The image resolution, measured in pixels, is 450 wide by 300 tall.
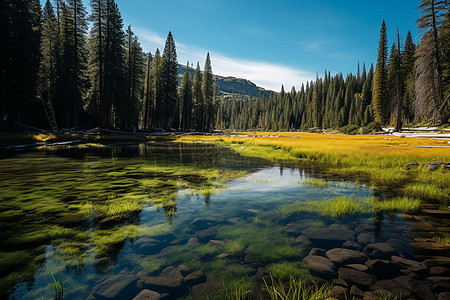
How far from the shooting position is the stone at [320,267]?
3.47 metres

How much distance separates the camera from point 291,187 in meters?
9.36

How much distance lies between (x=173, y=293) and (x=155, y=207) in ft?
13.1

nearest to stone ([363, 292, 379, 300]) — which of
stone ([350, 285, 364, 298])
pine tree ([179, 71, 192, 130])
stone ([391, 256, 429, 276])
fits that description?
stone ([350, 285, 364, 298])

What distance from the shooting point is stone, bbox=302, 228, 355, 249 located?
4500 millimetres

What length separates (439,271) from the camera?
3471 mm

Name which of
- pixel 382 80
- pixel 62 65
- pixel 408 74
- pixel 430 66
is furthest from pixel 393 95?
pixel 62 65

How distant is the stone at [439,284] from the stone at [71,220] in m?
7.19

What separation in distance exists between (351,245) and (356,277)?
117 cm

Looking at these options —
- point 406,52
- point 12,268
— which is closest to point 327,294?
point 12,268

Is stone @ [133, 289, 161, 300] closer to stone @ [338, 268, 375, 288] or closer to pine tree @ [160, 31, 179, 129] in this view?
stone @ [338, 268, 375, 288]

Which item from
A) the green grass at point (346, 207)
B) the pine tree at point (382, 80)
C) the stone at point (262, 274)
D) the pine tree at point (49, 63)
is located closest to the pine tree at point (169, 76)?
the pine tree at point (49, 63)

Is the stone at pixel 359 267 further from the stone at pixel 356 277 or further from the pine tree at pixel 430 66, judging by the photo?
the pine tree at pixel 430 66

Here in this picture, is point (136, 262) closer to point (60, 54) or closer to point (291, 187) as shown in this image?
point (291, 187)

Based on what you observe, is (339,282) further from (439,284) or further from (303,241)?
(439,284)
